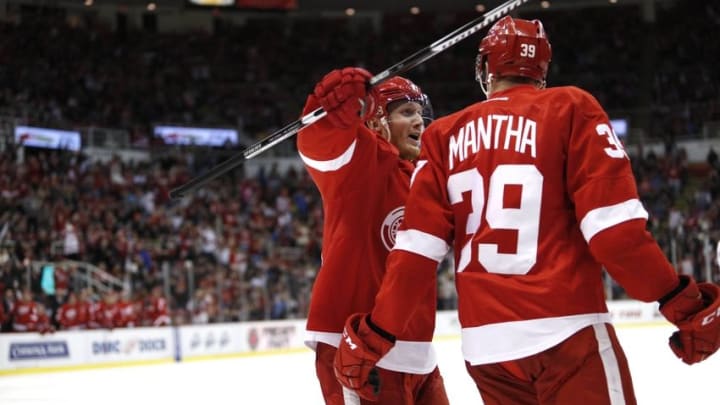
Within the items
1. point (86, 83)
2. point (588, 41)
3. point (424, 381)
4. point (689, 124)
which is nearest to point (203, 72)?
point (86, 83)

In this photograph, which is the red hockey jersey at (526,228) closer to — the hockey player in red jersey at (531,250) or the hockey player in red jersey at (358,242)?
the hockey player in red jersey at (531,250)

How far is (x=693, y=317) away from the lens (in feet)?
7.45

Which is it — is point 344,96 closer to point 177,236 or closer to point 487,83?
point 487,83

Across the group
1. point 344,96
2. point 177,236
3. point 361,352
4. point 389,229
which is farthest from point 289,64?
point 361,352

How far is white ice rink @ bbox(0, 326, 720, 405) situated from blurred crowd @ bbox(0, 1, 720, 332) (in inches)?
73.3

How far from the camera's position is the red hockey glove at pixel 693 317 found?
7.44 feet

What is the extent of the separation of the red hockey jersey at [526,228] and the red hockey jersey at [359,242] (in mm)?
391

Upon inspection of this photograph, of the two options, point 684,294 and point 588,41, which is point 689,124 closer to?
point 588,41

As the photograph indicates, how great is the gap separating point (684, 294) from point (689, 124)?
21.2m

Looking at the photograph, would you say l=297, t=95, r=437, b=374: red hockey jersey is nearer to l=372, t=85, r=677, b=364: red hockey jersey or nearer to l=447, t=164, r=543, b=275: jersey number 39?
l=372, t=85, r=677, b=364: red hockey jersey

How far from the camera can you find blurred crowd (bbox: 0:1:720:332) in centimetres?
1421

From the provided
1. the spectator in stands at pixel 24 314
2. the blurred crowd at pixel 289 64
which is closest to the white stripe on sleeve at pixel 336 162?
the spectator in stands at pixel 24 314

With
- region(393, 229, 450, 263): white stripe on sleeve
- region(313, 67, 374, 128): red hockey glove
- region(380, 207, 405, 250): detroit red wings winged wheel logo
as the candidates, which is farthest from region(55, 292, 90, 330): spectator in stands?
region(393, 229, 450, 263): white stripe on sleeve

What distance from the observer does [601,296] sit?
242 cm
